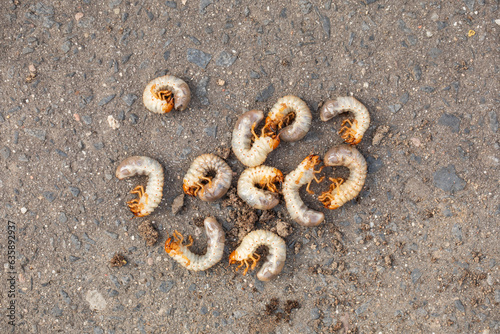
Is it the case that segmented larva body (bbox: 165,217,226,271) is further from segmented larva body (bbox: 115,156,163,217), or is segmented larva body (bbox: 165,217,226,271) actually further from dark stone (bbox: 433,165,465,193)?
dark stone (bbox: 433,165,465,193)

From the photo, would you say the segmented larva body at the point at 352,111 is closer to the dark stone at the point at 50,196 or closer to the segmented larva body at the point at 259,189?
the segmented larva body at the point at 259,189

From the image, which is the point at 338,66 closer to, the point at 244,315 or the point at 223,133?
the point at 223,133

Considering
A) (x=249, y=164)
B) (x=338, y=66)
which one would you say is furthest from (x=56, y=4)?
(x=338, y=66)

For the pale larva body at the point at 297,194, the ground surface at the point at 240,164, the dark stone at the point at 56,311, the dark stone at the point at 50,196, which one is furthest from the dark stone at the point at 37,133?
the pale larva body at the point at 297,194

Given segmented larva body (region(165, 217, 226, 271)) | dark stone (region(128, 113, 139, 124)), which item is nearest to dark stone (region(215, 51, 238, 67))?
dark stone (region(128, 113, 139, 124))

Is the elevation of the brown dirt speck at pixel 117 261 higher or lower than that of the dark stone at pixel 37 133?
lower

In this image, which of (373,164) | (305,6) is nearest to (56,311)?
(373,164)
